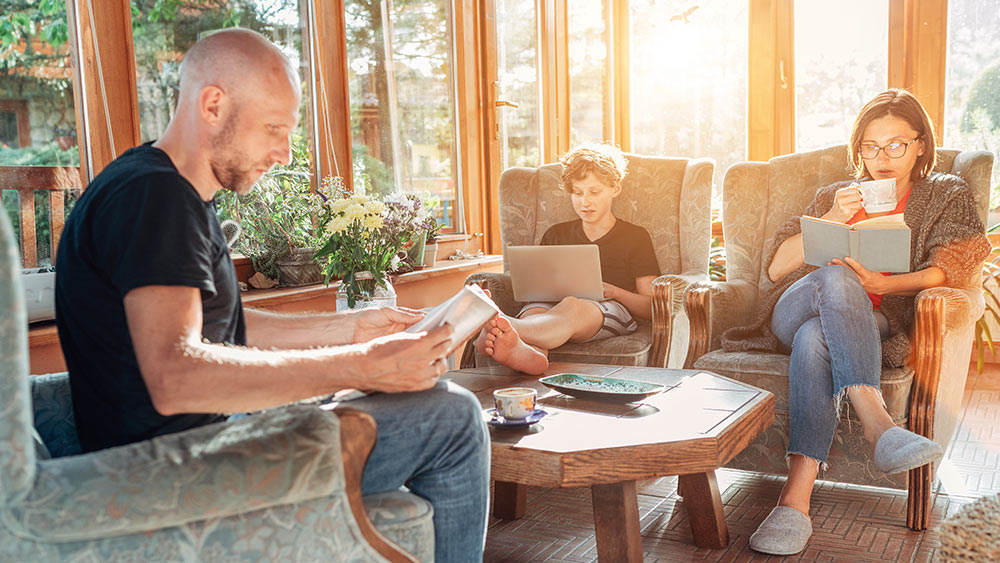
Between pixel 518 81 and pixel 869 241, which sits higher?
pixel 518 81

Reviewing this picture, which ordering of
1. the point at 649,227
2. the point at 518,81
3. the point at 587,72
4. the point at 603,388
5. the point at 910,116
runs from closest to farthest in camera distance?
the point at 603,388 → the point at 910,116 → the point at 649,227 → the point at 518,81 → the point at 587,72

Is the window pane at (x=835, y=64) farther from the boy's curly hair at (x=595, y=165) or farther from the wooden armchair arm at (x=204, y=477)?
the wooden armchair arm at (x=204, y=477)

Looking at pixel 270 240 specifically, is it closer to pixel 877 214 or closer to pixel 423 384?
pixel 423 384

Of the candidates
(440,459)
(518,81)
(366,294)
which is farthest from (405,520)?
(518,81)

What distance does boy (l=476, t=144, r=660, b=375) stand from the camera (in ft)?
9.02

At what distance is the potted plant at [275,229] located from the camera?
2.83 metres

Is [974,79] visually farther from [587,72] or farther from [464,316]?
[464,316]

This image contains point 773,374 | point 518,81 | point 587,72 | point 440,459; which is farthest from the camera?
point 587,72

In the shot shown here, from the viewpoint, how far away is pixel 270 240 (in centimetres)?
285

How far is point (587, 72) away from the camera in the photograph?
5.29 meters

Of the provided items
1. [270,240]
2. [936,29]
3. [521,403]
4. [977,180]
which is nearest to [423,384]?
[521,403]

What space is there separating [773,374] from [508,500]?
878mm

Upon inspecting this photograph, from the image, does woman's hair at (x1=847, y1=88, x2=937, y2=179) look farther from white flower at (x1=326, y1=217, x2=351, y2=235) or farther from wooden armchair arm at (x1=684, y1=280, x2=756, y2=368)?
white flower at (x1=326, y1=217, x2=351, y2=235)

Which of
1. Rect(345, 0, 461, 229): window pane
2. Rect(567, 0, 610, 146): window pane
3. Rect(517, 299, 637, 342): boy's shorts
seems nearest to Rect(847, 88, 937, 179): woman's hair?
Rect(517, 299, 637, 342): boy's shorts
